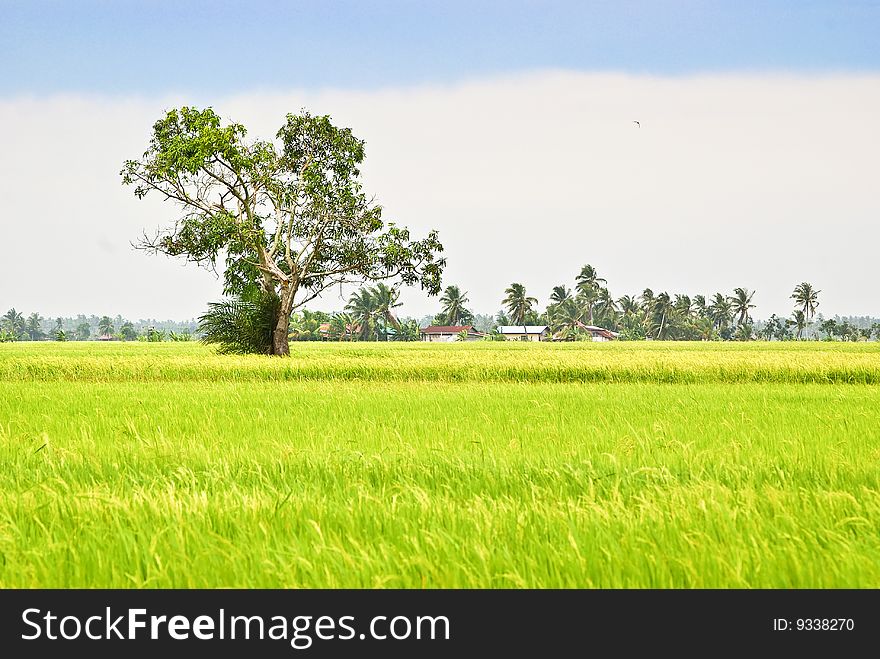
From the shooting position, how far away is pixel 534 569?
3887 millimetres

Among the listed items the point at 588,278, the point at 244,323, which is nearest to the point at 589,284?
the point at 588,278

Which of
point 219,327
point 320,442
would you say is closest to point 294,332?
point 219,327

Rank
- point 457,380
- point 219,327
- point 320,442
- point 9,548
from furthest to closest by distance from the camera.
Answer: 1. point 219,327
2. point 457,380
3. point 320,442
4. point 9,548

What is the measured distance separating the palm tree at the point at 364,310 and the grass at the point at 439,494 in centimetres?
10274

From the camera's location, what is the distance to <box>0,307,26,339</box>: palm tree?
175m

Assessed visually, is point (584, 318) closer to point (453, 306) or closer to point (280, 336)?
point (453, 306)

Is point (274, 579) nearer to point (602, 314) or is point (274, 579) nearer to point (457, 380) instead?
point (457, 380)

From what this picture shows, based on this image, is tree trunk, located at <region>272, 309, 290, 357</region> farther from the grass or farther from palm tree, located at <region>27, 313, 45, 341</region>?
palm tree, located at <region>27, 313, 45, 341</region>

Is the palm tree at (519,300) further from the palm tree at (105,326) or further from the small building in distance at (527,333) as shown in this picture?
the palm tree at (105,326)

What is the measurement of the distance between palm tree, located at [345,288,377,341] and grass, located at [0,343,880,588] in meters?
103

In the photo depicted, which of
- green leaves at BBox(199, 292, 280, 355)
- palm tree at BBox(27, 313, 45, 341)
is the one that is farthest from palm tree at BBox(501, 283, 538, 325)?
palm tree at BBox(27, 313, 45, 341)

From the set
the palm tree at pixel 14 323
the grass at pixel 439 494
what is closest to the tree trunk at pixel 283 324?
the grass at pixel 439 494

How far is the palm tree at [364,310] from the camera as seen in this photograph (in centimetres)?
11638
